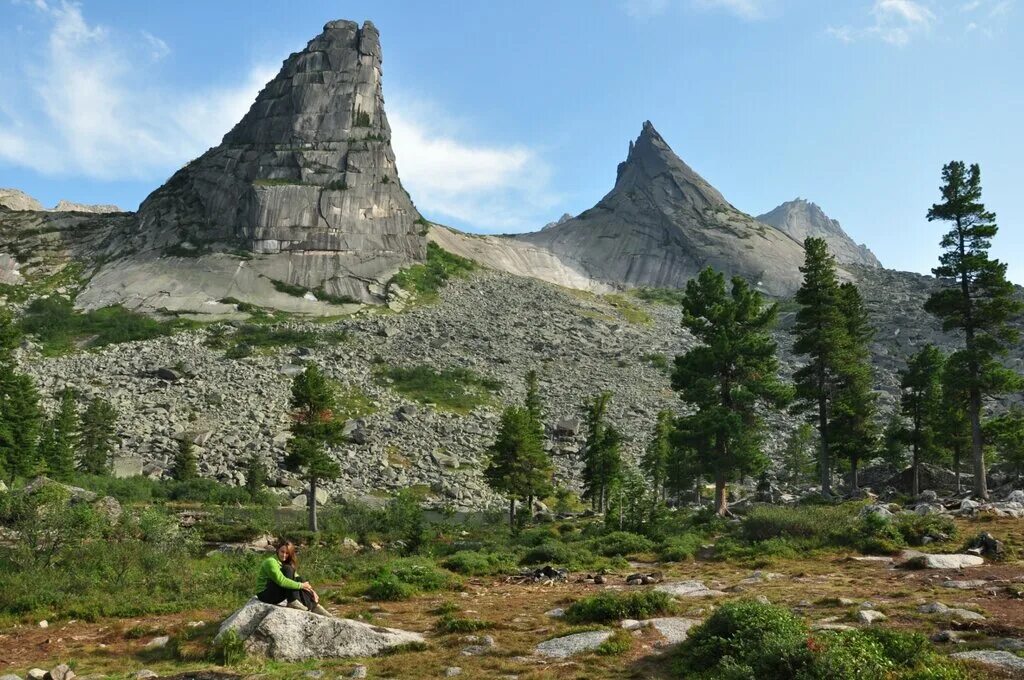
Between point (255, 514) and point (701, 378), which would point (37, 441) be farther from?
point (701, 378)

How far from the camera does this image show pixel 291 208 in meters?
121

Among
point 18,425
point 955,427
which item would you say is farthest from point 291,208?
point 955,427

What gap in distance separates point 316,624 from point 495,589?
8.99 m

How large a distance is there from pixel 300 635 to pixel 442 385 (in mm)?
67874

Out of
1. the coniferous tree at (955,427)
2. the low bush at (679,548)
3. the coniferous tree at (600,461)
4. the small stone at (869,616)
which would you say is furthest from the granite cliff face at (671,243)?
the small stone at (869,616)

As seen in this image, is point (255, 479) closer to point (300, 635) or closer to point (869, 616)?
point (300, 635)

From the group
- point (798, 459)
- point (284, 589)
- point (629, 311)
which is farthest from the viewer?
point (629, 311)

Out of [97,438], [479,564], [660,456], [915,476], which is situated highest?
[660,456]

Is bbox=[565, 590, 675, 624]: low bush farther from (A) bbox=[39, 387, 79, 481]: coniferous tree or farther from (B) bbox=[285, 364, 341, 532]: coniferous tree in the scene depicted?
(A) bbox=[39, 387, 79, 481]: coniferous tree

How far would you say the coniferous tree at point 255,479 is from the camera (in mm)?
50312

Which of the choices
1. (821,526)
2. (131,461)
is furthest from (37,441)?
(821,526)

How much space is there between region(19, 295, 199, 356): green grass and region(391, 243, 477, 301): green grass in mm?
36271

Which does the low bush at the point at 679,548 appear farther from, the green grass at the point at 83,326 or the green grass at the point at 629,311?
the green grass at the point at 629,311

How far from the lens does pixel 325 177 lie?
127 meters
